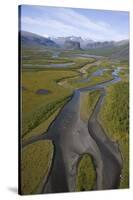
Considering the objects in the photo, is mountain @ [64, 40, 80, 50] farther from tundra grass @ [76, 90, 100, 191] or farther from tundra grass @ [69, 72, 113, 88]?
tundra grass @ [76, 90, 100, 191]

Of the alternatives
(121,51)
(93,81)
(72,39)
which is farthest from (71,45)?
(121,51)

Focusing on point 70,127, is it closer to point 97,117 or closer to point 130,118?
point 97,117

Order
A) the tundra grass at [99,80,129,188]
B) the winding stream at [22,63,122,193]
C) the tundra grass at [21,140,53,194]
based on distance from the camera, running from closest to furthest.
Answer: the tundra grass at [21,140,53,194] → the winding stream at [22,63,122,193] → the tundra grass at [99,80,129,188]

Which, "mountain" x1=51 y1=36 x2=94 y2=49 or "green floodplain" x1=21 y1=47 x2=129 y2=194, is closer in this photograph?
"green floodplain" x1=21 y1=47 x2=129 y2=194

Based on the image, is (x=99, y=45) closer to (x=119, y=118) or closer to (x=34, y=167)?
(x=119, y=118)

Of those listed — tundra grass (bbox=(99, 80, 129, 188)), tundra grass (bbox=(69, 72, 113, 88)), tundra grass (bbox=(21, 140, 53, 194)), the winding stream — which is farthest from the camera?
tundra grass (bbox=(99, 80, 129, 188))

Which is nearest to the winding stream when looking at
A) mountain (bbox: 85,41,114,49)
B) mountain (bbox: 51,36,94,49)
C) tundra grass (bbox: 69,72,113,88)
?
tundra grass (bbox: 69,72,113,88)
